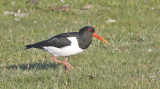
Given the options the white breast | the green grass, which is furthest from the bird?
the green grass

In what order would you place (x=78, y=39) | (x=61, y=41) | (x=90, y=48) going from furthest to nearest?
(x=90, y=48) < (x=61, y=41) < (x=78, y=39)

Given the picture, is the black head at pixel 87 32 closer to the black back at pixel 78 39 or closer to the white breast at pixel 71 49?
the black back at pixel 78 39

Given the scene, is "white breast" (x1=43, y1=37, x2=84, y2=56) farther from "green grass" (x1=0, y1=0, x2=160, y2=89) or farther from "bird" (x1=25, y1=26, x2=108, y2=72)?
"green grass" (x1=0, y1=0, x2=160, y2=89)

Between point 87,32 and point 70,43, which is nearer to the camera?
point 70,43

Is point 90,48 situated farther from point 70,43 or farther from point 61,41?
point 70,43

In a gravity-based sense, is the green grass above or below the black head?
below

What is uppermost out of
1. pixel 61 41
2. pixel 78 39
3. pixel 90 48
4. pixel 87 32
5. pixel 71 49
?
pixel 87 32

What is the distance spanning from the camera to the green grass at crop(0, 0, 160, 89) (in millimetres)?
6230

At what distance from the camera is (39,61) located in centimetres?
905

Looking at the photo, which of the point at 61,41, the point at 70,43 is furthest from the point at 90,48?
the point at 70,43

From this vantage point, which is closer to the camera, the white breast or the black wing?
the white breast

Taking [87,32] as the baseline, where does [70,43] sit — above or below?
below

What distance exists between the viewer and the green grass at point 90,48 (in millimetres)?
6230

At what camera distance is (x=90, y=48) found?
33.0 feet
